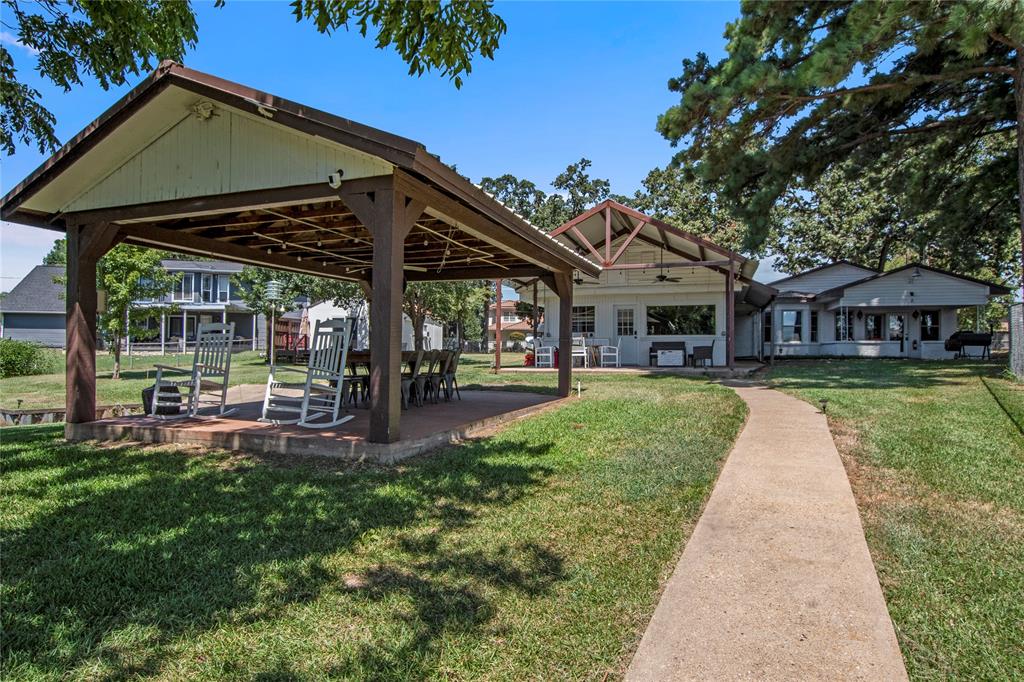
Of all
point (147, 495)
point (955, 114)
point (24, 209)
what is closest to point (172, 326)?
point (24, 209)

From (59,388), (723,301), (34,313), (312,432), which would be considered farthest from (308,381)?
(34,313)

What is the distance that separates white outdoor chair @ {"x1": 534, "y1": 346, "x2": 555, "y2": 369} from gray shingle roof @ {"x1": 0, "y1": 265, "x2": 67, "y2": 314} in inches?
1132

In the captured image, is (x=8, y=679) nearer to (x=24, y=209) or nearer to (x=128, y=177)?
(x=128, y=177)

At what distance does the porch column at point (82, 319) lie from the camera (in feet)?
21.0

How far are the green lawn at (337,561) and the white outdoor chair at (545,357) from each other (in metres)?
13.6

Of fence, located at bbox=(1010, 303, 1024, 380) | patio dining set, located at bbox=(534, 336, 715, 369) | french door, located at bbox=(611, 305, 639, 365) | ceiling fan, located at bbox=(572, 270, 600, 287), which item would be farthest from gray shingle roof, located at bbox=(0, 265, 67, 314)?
fence, located at bbox=(1010, 303, 1024, 380)

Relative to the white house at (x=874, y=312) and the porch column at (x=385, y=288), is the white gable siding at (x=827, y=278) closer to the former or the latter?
the white house at (x=874, y=312)

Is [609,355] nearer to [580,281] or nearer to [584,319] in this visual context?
[584,319]

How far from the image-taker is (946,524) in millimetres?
3639

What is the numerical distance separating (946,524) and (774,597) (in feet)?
5.95

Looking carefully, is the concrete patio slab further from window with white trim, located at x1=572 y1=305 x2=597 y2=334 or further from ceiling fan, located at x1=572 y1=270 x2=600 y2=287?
window with white trim, located at x1=572 y1=305 x2=597 y2=334

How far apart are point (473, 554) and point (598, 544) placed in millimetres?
732

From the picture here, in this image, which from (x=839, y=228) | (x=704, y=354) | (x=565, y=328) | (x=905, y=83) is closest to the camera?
(x=565, y=328)

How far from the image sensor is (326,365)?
638 centimetres
